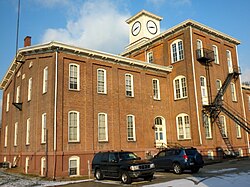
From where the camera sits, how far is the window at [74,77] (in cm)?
2170

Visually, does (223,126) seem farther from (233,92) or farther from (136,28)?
(136,28)

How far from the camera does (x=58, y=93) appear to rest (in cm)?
2042

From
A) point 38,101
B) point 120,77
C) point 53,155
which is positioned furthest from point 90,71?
point 53,155

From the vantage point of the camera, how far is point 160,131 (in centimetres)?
2720

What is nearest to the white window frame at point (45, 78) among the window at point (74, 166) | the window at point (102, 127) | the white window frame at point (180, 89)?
the window at point (102, 127)

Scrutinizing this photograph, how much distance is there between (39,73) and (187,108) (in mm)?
14635

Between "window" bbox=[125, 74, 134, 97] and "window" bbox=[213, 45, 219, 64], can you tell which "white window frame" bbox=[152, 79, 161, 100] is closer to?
"window" bbox=[125, 74, 134, 97]

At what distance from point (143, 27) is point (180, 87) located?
11.8 meters

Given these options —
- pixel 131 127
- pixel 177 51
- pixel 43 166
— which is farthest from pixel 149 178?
pixel 177 51

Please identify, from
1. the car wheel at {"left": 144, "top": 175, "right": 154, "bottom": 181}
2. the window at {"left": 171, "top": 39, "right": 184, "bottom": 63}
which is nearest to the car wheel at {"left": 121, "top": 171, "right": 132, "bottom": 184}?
the car wheel at {"left": 144, "top": 175, "right": 154, "bottom": 181}

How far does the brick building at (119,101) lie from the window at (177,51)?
107 millimetres

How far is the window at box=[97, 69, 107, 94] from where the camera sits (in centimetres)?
2348

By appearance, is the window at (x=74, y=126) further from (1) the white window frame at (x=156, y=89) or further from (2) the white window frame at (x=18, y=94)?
(1) the white window frame at (x=156, y=89)

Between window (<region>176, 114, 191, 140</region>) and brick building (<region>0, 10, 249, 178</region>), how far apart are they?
0.10 metres
